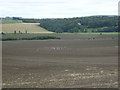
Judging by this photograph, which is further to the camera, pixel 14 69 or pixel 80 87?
pixel 14 69

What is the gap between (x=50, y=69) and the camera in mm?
18594

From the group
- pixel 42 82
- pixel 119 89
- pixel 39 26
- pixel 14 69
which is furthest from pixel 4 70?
pixel 39 26

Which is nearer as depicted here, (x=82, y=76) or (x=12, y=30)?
(x=82, y=76)

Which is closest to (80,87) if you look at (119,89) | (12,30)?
(119,89)

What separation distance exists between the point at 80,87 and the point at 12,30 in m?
62.6

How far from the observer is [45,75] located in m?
16.4

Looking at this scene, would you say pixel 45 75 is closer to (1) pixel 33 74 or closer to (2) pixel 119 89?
(1) pixel 33 74

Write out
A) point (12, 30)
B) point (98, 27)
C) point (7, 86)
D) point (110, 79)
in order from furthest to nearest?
point (98, 27) → point (12, 30) → point (110, 79) → point (7, 86)

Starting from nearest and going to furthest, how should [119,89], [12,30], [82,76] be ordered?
[119,89] < [82,76] < [12,30]

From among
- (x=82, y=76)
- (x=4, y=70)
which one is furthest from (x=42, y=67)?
(x=82, y=76)

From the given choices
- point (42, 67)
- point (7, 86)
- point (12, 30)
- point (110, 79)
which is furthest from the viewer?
point (12, 30)

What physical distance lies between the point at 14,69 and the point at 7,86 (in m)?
5.40

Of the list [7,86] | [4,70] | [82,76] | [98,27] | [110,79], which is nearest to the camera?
[7,86]

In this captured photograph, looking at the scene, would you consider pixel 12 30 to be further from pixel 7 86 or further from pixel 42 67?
pixel 7 86
